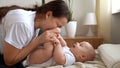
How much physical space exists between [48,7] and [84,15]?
1855mm

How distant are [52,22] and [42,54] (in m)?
0.21

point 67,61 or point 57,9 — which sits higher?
point 57,9

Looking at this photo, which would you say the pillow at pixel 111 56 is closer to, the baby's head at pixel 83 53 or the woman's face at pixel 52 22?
the baby's head at pixel 83 53

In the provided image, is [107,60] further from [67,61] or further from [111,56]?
[67,61]

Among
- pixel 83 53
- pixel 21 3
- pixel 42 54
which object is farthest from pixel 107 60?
pixel 21 3

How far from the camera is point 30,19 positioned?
1.27 metres

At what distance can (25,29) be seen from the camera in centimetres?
121

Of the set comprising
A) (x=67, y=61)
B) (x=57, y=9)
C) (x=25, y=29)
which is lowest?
(x=67, y=61)

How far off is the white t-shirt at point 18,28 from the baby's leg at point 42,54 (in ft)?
0.42

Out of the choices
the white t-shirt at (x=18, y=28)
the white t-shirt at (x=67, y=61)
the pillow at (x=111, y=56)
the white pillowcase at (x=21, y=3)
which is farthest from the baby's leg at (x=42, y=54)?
the white pillowcase at (x=21, y=3)

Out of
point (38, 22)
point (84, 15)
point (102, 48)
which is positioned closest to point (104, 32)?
point (84, 15)

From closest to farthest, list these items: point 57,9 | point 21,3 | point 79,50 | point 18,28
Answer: point 18,28, point 57,9, point 79,50, point 21,3

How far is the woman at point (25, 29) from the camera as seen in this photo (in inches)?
47.2

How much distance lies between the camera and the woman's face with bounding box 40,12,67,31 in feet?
4.31
